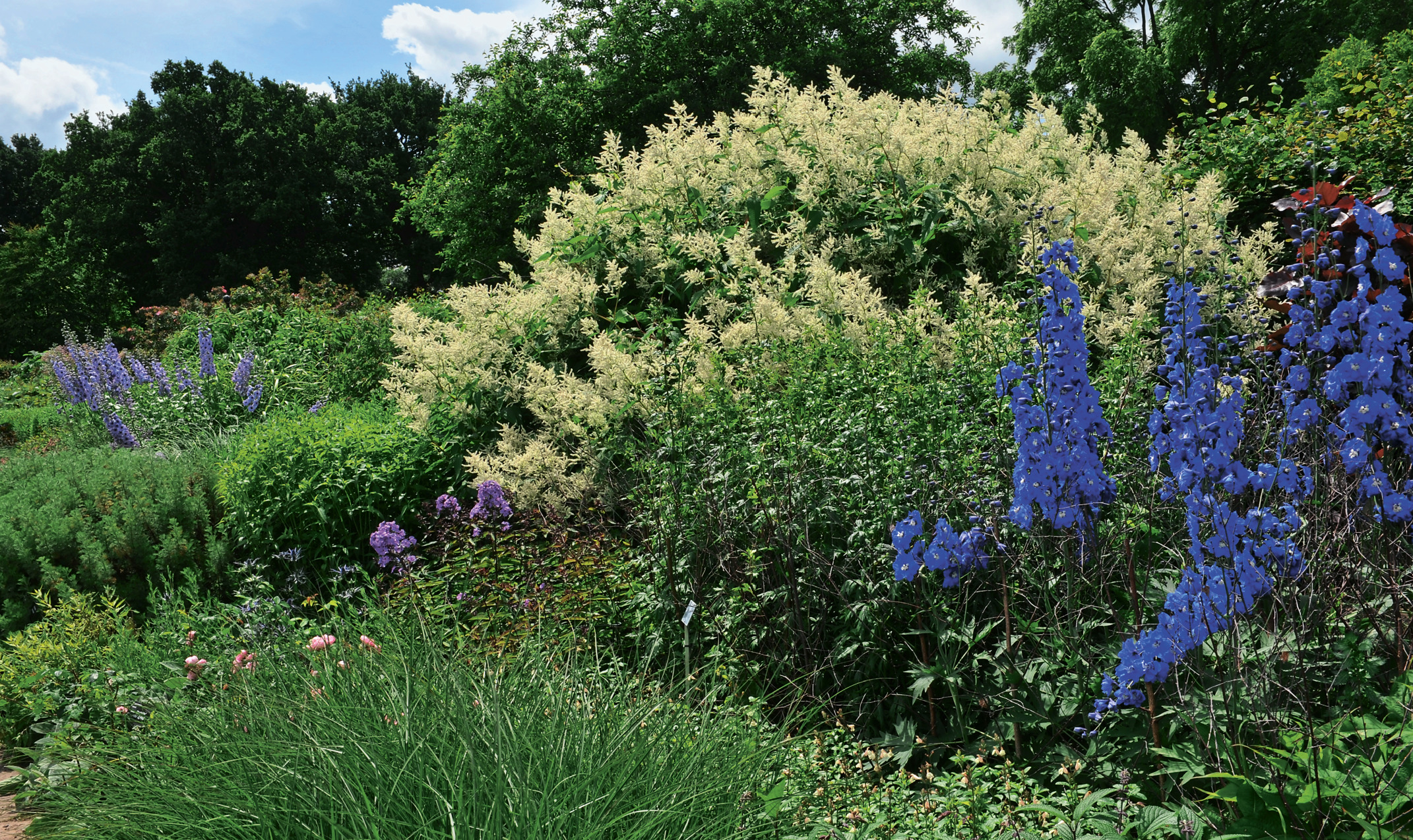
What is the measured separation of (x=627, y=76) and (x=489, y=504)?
661 inches

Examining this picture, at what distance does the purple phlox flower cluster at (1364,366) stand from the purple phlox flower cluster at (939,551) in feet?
3.19

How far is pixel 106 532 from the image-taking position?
567 cm

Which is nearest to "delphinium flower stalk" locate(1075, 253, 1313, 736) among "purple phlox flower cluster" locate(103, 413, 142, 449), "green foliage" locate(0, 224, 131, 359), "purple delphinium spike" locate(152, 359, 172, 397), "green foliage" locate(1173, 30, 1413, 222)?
"green foliage" locate(1173, 30, 1413, 222)

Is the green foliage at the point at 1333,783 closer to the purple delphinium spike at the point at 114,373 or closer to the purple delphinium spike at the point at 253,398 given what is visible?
the purple delphinium spike at the point at 253,398

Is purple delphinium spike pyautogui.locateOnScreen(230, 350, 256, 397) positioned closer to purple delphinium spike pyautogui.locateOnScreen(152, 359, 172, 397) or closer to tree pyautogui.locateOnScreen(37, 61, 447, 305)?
purple delphinium spike pyautogui.locateOnScreen(152, 359, 172, 397)

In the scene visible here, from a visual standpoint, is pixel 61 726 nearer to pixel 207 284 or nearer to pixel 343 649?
pixel 343 649

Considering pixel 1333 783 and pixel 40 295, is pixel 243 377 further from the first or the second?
pixel 40 295

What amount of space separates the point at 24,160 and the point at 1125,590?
55436 mm

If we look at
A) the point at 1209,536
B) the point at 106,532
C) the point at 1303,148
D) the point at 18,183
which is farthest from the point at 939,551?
the point at 18,183

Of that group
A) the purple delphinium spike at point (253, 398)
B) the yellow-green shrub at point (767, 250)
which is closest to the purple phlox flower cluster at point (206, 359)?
the purple delphinium spike at point (253, 398)

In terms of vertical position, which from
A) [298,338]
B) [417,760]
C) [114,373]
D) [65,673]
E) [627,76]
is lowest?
[65,673]

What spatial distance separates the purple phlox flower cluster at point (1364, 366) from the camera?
Answer: 8.16ft

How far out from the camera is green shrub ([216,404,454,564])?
5781 mm

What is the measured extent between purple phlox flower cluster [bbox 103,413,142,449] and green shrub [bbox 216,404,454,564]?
11.2ft
